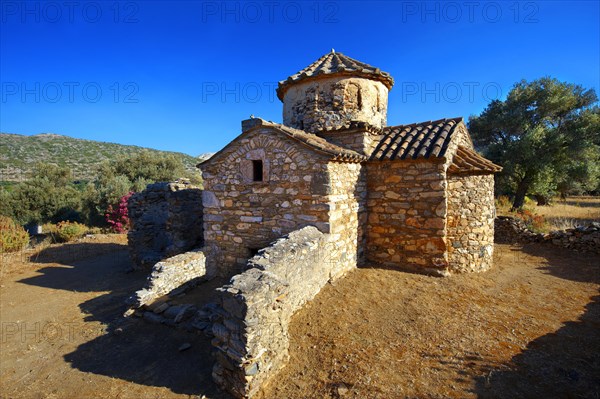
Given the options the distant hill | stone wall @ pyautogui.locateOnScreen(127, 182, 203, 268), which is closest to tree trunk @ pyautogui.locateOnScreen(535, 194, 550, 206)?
stone wall @ pyautogui.locateOnScreen(127, 182, 203, 268)

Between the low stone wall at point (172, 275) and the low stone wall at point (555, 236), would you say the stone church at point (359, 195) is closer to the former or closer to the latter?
the low stone wall at point (172, 275)

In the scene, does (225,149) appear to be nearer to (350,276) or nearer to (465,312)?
(350,276)

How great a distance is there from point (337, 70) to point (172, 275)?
787 cm

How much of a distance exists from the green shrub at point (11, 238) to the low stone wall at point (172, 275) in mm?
10856

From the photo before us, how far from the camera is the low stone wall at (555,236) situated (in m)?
9.22

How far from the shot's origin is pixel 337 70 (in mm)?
8617

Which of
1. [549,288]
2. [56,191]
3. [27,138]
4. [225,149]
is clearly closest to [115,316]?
Result: [225,149]

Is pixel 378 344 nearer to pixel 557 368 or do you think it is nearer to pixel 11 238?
pixel 557 368

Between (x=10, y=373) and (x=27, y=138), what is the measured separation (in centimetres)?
5620

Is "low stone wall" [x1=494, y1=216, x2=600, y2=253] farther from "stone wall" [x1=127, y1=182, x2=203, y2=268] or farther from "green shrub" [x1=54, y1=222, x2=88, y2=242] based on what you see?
"green shrub" [x1=54, y1=222, x2=88, y2=242]

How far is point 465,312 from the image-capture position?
5.35 metres

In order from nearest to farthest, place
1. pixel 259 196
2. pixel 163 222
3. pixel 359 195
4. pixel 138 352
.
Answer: pixel 138 352 < pixel 259 196 < pixel 359 195 < pixel 163 222

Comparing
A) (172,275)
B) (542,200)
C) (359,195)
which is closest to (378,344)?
(359,195)

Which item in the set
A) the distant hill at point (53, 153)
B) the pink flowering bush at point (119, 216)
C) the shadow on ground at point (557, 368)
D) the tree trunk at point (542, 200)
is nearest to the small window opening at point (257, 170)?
the shadow on ground at point (557, 368)
